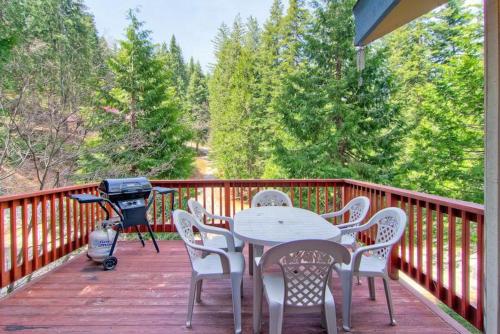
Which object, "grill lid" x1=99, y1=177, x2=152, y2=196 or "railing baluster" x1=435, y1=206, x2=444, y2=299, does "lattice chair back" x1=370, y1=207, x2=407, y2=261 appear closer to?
"railing baluster" x1=435, y1=206, x2=444, y2=299

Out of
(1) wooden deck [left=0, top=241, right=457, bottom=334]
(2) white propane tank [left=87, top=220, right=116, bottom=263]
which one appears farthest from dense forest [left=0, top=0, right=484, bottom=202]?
(1) wooden deck [left=0, top=241, right=457, bottom=334]

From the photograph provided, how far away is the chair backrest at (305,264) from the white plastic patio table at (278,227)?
32 cm

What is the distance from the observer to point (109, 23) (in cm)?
1083

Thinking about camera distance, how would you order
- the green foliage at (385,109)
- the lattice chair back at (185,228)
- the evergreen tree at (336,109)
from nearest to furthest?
the lattice chair back at (185,228) → the green foliage at (385,109) → the evergreen tree at (336,109)

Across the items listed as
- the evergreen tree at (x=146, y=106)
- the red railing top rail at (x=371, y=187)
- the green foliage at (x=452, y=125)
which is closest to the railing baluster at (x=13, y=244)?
the red railing top rail at (x=371, y=187)

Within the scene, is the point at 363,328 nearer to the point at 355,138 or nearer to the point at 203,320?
the point at 203,320

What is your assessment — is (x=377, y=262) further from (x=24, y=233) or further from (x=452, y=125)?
(x=452, y=125)

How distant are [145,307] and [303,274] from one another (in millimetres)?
1518

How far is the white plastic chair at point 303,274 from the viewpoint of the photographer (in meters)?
1.70

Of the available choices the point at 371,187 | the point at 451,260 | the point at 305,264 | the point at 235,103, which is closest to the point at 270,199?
the point at 371,187

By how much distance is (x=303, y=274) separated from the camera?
5.85 feet

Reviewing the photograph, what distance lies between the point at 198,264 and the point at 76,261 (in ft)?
7.17

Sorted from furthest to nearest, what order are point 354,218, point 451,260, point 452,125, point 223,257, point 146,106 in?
1. point 146,106
2. point 452,125
3. point 354,218
4. point 451,260
5. point 223,257

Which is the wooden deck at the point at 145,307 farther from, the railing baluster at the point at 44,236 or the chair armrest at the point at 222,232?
the chair armrest at the point at 222,232
